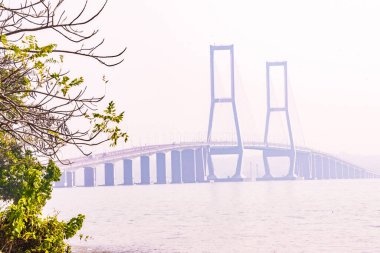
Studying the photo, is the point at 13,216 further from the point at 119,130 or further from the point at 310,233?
the point at 310,233

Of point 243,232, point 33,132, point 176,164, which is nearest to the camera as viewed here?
point 33,132

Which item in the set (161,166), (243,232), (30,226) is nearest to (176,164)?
(161,166)

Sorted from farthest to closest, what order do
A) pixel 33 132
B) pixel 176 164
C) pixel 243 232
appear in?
1. pixel 176 164
2. pixel 243 232
3. pixel 33 132

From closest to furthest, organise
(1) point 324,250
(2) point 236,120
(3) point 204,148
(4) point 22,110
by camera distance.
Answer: (4) point 22,110 → (1) point 324,250 → (2) point 236,120 → (3) point 204,148

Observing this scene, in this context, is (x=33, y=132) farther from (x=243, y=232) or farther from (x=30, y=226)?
(x=243, y=232)

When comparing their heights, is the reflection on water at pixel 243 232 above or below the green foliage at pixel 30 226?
below

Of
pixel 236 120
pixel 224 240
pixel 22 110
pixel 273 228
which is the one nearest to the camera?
pixel 22 110

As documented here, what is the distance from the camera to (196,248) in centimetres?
4000

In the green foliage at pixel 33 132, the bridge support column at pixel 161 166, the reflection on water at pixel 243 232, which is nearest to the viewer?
the green foliage at pixel 33 132

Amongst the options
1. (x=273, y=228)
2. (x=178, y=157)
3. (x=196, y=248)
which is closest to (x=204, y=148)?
(x=178, y=157)

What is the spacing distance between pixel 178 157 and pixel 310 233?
10138cm

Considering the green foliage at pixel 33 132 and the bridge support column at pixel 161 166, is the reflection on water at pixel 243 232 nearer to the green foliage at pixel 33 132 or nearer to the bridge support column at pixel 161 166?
the green foliage at pixel 33 132

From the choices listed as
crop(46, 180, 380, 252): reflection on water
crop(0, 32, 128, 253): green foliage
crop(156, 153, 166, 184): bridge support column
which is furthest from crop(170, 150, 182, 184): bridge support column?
crop(0, 32, 128, 253): green foliage

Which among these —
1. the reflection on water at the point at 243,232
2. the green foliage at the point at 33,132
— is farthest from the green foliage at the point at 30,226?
the reflection on water at the point at 243,232
